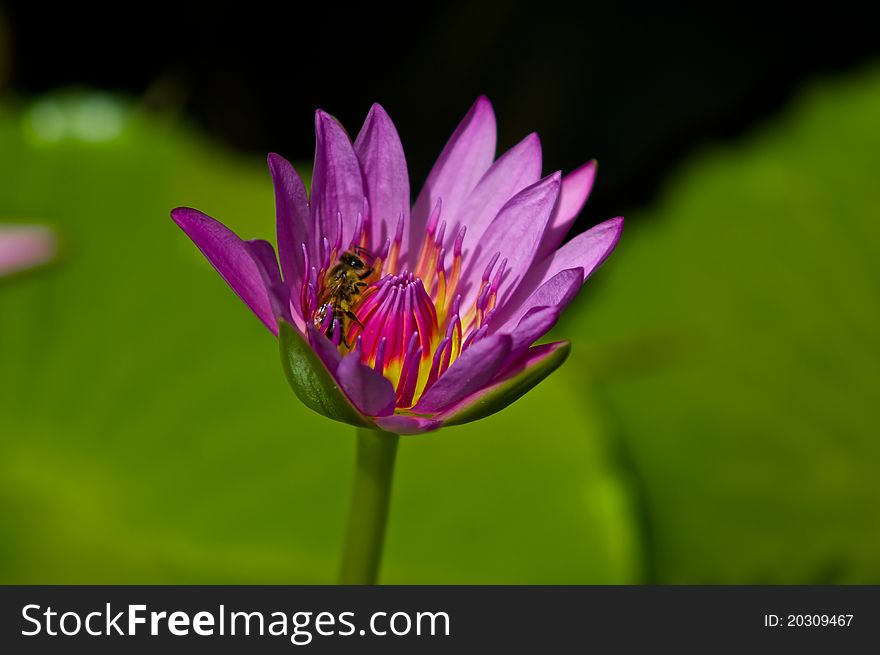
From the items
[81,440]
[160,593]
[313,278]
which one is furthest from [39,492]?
[313,278]

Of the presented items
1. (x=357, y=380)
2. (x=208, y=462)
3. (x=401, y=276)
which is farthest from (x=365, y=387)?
(x=208, y=462)

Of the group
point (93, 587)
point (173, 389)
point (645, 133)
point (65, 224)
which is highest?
point (645, 133)

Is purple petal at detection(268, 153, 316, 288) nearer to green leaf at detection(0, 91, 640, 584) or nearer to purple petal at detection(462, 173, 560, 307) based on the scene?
purple petal at detection(462, 173, 560, 307)

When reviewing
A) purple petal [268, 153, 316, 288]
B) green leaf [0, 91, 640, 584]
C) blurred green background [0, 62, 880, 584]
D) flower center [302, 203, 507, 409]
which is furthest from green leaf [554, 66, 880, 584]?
purple petal [268, 153, 316, 288]

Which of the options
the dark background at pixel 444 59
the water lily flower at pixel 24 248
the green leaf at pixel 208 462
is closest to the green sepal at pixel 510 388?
the green leaf at pixel 208 462

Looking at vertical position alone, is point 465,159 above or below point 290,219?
above

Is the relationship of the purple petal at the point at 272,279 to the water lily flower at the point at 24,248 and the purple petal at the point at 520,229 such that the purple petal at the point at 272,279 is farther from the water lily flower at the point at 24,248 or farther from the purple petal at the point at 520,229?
the water lily flower at the point at 24,248

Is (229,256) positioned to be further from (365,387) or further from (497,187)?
(497,187)

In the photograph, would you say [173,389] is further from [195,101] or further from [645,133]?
[645,133]
